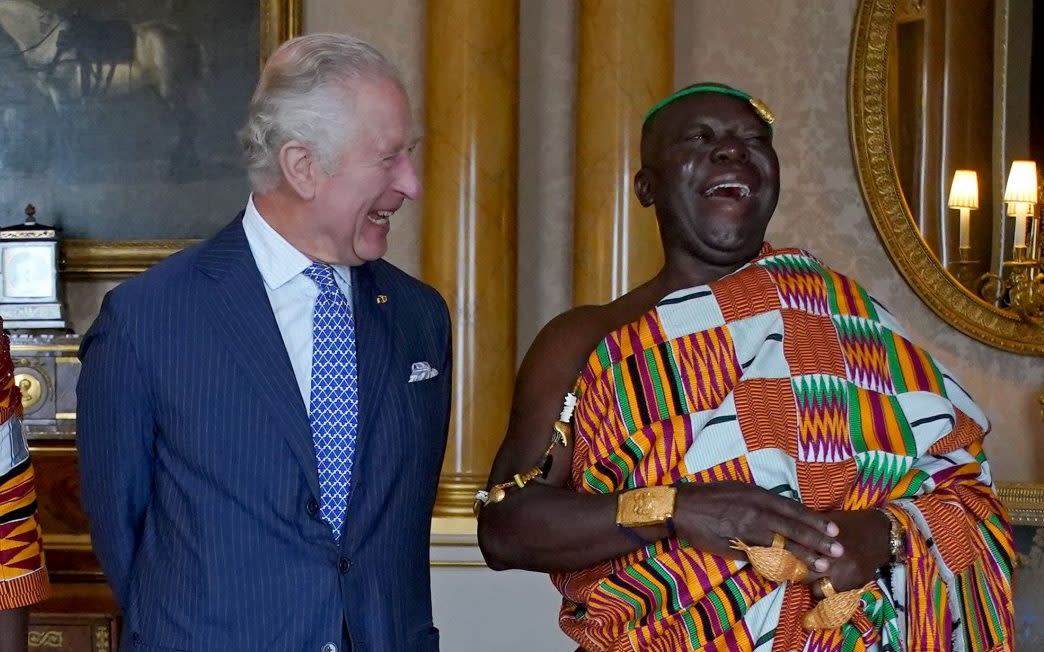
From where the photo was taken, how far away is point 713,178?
2467 millimetres

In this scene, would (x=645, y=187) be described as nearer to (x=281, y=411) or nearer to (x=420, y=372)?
(x=420, y=372)

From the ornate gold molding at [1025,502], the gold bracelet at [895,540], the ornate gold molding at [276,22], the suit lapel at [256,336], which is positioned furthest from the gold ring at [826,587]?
the ornate gold molding at [276,22]

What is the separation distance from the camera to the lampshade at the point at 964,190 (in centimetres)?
527

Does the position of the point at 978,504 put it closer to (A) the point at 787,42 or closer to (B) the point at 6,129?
(A) the point at 787,42

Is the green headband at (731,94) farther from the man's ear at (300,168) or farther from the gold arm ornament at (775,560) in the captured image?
the gold arm ornament at (775,560)

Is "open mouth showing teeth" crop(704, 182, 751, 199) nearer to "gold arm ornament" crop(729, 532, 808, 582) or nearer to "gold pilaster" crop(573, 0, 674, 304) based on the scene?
"gold arm ornament" crop(729, 532, 808, 582)

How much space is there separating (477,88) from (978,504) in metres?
3.08

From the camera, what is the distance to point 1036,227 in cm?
519

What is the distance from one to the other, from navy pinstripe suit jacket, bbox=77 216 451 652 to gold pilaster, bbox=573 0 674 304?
108 inches

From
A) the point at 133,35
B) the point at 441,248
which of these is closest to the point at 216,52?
the point at 133,35

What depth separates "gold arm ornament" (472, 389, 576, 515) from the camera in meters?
2.40

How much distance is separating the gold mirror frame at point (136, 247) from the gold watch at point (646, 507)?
3.49 m

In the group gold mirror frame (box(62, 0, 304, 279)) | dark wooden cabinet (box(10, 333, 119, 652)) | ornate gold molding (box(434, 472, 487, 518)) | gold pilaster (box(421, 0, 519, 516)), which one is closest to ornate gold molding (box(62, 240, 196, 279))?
gold mirror frame (box(62, 0, 304, 279))

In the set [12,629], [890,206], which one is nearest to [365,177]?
[12,629]
